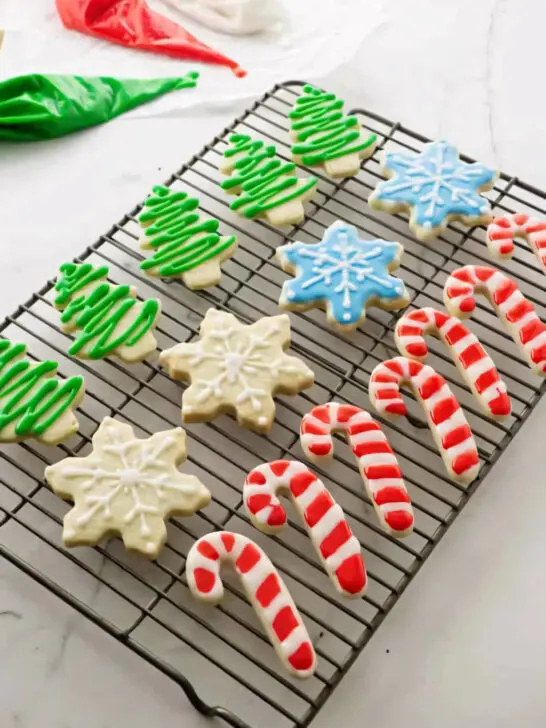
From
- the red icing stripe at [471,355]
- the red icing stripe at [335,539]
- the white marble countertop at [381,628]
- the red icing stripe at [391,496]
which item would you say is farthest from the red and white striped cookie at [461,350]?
the red icing stripe at [335,539]

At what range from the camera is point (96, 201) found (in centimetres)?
177

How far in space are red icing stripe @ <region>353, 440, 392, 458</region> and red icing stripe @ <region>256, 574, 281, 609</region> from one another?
24 cm

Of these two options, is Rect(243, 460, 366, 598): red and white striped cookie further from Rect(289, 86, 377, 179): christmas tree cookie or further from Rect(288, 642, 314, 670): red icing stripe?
Rect(289, 86, 377, 179): christmas tree cookie

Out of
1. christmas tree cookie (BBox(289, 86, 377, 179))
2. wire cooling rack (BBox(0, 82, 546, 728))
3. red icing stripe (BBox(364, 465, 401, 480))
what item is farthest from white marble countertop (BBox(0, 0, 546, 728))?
christmas tree cookie (BBox(289, 86, 377, 179))

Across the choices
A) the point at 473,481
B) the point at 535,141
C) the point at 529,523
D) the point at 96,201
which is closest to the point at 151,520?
the point at 473,481

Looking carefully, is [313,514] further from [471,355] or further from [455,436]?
[471,355]

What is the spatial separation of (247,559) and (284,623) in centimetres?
10

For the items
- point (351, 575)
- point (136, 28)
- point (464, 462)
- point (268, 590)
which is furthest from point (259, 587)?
point (136, 28)

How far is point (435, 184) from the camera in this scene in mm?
1650

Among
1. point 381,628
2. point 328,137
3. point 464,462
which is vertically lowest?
point 381,628

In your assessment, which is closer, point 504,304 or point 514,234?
point 504,304

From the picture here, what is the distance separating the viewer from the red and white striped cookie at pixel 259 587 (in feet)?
3.60

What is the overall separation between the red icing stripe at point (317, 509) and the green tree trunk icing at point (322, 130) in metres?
0.77

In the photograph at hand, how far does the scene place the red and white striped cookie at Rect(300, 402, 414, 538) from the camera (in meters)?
1.22
